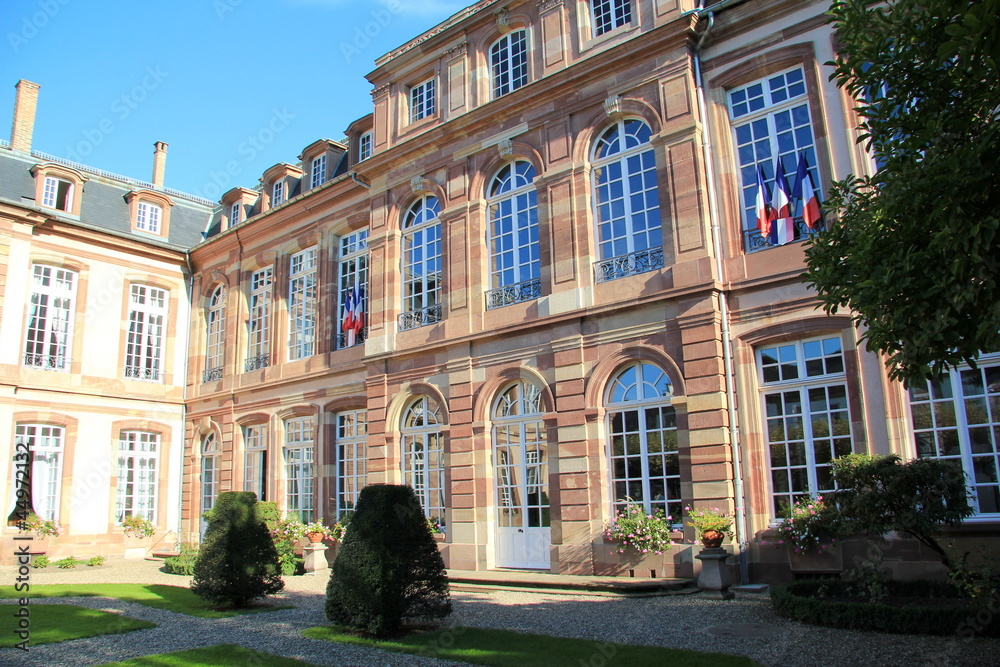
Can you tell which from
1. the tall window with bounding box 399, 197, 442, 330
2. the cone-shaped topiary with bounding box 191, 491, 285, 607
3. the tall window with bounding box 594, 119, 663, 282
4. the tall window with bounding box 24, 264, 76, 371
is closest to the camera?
the cone-shaped topiary with bounding box 191, 491, 285, 607

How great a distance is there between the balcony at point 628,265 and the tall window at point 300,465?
8.14 metres

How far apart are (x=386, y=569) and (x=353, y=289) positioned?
383 inches

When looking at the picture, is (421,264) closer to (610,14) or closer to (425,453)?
(425,453)

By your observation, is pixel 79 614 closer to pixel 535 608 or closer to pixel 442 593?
pixel 442 593

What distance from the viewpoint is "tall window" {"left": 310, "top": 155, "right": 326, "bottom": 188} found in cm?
1853

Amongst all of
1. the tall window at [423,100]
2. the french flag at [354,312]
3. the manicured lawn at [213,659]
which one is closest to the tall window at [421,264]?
the french flag at [354,312]

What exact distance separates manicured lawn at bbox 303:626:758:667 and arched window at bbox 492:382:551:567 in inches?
176

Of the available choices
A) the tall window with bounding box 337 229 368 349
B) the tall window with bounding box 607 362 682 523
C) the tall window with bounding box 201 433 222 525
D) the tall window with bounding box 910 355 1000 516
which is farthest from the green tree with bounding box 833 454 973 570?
the tall window with bounding box 201 433 222 525

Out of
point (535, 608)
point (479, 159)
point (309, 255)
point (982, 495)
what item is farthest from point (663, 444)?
point (309, 255)

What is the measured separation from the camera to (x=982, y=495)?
27.6ft

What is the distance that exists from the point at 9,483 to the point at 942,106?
19393 millimetres

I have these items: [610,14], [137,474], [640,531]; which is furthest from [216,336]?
[640,531]

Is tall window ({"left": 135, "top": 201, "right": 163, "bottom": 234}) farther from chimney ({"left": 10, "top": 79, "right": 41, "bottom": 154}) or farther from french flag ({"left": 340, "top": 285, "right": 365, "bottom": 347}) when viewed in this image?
french flag ({"left": 340, "top": 285, "right": 365, "bottom": 347})

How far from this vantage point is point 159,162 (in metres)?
24.3
